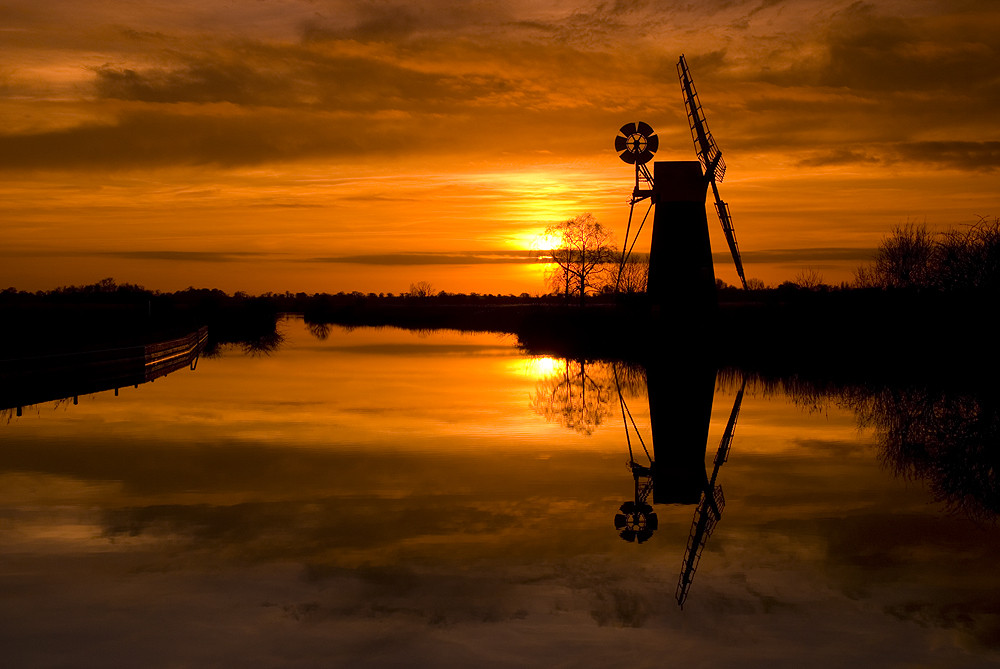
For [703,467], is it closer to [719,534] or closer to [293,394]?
[719,534]

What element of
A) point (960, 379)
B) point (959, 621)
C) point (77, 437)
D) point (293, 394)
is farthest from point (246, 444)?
point (960, 379)

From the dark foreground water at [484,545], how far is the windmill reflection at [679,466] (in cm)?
9

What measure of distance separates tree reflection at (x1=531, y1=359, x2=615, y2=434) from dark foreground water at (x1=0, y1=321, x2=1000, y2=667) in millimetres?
1043

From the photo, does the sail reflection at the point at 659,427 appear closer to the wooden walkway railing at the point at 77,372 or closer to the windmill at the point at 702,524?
the windmill at the point at 702,524

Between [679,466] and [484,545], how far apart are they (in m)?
6.98

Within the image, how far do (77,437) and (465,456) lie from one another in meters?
8.02

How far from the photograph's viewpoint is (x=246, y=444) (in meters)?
18.5

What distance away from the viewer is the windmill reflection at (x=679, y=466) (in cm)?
1173

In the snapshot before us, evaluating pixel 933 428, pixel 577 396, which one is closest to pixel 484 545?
pixel 933 428

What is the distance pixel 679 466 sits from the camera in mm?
16906

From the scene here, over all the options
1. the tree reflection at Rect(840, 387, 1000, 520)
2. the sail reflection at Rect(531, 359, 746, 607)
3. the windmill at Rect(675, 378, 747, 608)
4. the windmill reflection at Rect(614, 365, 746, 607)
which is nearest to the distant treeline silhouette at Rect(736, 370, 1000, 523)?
the tree reflection at Rect(840, 387, 1000, 520)

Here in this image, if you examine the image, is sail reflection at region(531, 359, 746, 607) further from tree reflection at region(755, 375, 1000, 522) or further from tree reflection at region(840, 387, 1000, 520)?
tree reflection at region(840, 387, 1000, 520)

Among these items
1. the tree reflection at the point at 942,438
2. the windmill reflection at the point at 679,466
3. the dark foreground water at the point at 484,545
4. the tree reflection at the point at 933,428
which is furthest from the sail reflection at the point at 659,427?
the tree reflection at the point at 942,438

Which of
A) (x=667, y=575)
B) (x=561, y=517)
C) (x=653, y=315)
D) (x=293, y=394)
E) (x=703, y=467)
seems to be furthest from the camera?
(x=653, y=315)
